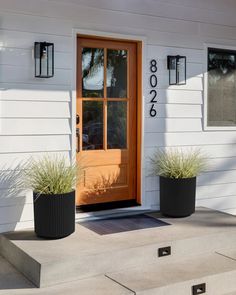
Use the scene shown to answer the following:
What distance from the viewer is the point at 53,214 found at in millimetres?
3609

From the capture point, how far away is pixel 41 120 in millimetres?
4117

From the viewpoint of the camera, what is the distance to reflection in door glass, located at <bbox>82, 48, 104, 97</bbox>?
4.46 metres

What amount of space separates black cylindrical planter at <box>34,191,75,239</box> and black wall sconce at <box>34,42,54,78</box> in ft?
3.67

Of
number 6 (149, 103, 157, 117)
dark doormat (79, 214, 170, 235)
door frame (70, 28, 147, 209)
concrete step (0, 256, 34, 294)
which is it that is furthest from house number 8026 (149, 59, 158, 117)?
concrete step (0, 256, 34, 294)

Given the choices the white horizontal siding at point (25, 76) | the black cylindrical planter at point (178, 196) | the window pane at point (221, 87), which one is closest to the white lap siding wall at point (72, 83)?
the white horizontal siding at point (25, 76)

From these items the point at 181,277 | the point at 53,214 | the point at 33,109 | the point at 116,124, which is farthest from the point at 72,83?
the point at 181,277

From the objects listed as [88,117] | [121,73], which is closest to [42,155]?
[88,117]

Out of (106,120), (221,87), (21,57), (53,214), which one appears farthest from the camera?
(221,87)

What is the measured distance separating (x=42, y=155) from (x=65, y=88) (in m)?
0.67

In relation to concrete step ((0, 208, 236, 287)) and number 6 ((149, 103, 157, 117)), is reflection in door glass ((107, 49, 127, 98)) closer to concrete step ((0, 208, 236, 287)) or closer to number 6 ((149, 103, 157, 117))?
number 6 ((149, 103, 157, 117))

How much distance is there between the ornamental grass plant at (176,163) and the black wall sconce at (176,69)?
0.76m

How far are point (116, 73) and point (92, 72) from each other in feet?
0.94

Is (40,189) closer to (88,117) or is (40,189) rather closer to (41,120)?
(41,120)

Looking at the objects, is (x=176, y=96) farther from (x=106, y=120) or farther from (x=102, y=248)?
(x=102, y=248)
